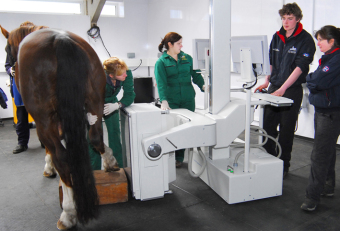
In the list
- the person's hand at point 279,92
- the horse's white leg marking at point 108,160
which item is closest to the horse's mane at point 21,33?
the horse's white leg marking at point 108,160

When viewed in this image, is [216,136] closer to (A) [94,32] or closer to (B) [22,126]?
(B) [22,126]

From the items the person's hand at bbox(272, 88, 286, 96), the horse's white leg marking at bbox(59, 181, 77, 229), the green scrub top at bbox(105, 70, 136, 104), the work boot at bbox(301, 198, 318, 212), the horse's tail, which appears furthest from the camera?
the person's hand at bbox(272, 88, 286, 96)

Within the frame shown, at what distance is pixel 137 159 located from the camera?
2.38 meters

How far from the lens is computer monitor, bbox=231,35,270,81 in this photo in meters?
2.30

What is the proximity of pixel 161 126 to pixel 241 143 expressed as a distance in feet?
3.35

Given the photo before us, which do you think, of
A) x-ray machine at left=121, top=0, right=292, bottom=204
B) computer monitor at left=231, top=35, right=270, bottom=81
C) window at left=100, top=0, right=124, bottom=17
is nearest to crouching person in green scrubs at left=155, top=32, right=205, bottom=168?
x-ray machine at left=121, top=0, right=292, bottom=204

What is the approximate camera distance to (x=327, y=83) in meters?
2.10

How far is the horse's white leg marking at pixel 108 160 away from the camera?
2465mm

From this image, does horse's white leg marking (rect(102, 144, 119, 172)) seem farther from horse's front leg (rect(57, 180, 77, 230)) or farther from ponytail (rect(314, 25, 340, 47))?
ponytail (rect(314, 25, 340, 47))

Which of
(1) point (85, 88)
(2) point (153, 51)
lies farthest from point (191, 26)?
(1) point (85, 88)

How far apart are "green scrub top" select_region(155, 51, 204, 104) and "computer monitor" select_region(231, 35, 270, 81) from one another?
72 cm

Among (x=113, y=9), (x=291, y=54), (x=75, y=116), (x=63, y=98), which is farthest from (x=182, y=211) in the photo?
(x=113, y=9)

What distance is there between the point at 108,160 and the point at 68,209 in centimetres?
54

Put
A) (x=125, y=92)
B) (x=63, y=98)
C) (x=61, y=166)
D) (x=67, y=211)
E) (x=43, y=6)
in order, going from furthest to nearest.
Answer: (x=43, y=6) → (x=125, y=92) → (x=67, y=211) → (x=61, y=166) → (x=63, y=98)
